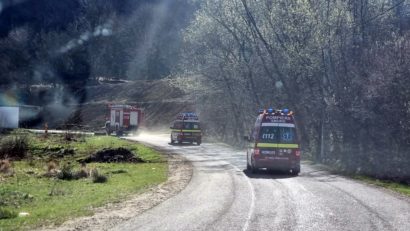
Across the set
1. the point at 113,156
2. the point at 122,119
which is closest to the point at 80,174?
the point at 113,156

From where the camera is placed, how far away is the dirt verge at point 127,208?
12.1 metres

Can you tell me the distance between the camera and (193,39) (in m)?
51.0

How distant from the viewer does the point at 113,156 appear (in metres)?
33.2

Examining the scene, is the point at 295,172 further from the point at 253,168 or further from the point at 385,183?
the point at 385,183

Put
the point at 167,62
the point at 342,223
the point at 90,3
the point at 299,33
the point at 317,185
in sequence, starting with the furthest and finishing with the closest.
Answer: the point at 90,3 < the point at 167,62 < the point at 299,33 < the point at 317,185 < the point at 342,223

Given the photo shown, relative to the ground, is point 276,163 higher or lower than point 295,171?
higher

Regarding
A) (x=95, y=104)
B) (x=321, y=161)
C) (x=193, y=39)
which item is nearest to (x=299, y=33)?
(x=321, y=161)

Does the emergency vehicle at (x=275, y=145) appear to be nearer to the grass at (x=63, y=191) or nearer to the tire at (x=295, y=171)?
the tire at (x=295, y=171)

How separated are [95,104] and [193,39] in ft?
163

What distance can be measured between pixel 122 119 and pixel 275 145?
40.5 m

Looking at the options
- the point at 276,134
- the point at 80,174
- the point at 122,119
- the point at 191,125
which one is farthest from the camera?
the point at 122,119

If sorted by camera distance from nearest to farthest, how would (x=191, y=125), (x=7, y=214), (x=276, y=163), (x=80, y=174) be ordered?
(x=7, y=214) < (x=80, y=174) < (x=276, y=163) < (x=191, y=125)

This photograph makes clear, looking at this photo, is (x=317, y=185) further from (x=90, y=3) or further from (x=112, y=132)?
(x=90, y=3)

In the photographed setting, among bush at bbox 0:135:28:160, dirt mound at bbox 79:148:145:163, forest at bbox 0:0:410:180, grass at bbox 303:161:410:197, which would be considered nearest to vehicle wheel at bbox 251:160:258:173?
grass at bbox 303:161:410:197
